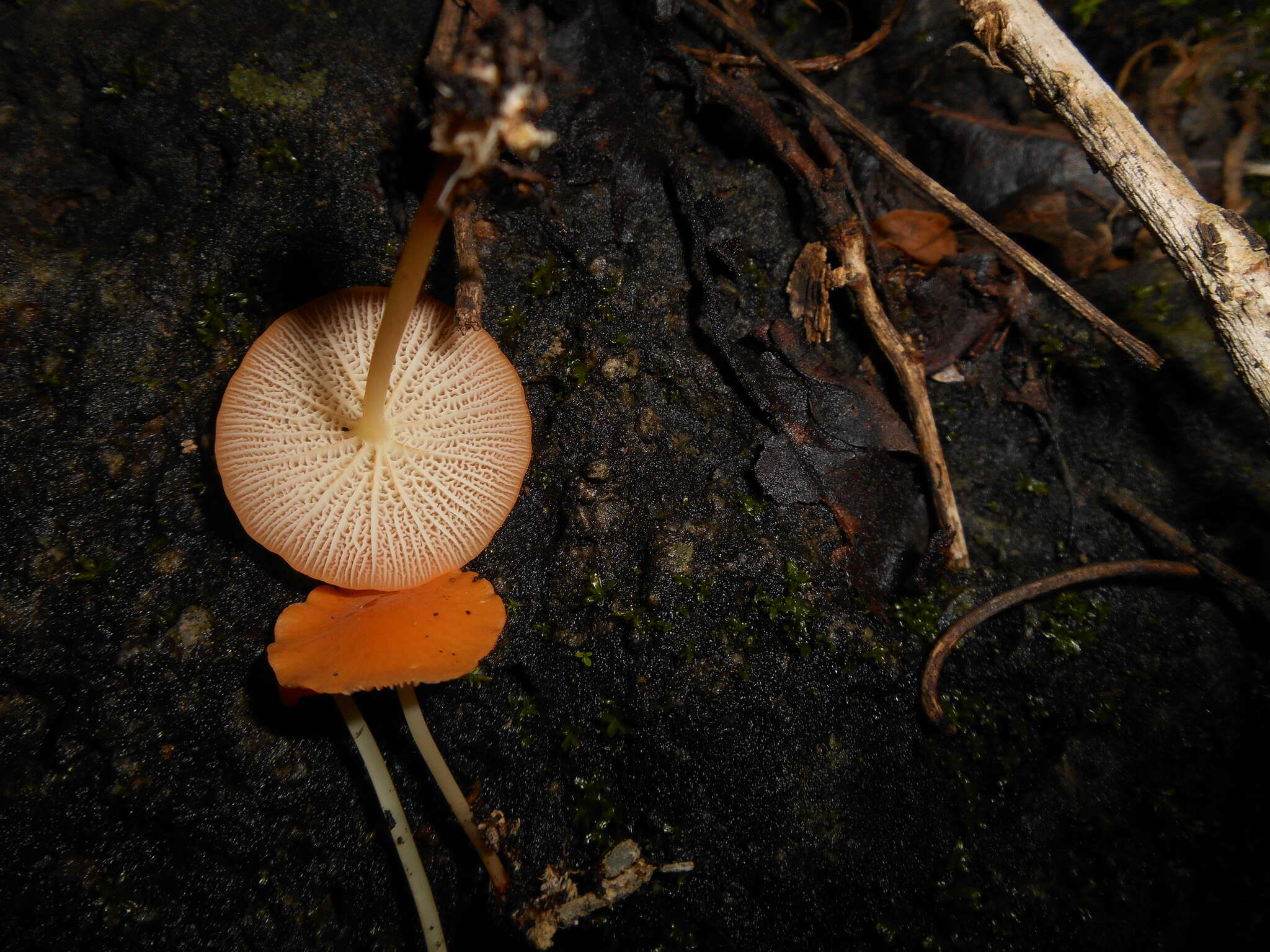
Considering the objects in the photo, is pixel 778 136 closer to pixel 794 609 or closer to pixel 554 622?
pixel 794 609

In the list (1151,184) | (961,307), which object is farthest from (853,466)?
(1151,184)

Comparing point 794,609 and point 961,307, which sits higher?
point 961,307

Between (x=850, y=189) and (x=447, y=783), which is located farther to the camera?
(x=850, y=189)

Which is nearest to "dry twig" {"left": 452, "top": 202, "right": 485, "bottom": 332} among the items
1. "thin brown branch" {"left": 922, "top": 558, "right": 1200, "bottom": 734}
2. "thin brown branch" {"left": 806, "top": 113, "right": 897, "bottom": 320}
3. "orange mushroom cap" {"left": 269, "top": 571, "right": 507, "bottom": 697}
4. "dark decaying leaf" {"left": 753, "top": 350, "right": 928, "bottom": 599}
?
"orange mushroom cap" {"left": 269, "top": 571, "right": 507, "bottom": 697}

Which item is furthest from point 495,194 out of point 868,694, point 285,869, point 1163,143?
point 1163,143

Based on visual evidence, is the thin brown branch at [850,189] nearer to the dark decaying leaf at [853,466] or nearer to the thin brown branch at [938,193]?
the thin brown branch at [938,193]

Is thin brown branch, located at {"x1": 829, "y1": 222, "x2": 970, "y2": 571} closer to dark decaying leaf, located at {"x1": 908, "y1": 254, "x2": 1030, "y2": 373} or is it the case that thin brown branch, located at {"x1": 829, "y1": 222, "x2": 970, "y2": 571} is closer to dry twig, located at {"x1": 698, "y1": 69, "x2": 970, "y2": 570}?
dry twig, located at {"x1": 698, "y1": 69, "x2": 970, "y2": 570}
